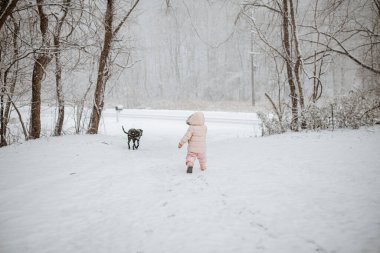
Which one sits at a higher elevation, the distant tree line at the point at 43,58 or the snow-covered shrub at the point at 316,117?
the distant tree line at the point at 43,58

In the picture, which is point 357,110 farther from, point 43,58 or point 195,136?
point 43,58

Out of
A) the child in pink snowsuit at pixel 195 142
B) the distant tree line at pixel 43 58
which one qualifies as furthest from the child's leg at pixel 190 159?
the distant tree line at pixel 43 58

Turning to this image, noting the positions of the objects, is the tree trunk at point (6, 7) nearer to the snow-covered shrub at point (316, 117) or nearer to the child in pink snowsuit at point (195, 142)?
the child in pink snowsuit at point (195, 142)

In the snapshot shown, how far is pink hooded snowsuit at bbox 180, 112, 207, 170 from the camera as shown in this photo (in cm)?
590

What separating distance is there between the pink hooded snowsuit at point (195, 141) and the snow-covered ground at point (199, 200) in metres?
0.34

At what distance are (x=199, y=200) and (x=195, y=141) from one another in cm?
196

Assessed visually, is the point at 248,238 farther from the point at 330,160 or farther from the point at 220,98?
the point at 220,98

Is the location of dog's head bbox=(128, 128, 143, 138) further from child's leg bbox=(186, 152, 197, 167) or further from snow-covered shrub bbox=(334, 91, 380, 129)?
snow-covered shrub bbox=(334, 91, 380, 129)

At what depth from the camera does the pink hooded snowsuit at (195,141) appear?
5.90 meters

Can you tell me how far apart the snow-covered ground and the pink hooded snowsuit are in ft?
1.10

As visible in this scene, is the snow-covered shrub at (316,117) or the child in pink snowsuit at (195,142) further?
the snow-covered shrub at (316,117)

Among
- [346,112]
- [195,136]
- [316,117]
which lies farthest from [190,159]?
[346,112]

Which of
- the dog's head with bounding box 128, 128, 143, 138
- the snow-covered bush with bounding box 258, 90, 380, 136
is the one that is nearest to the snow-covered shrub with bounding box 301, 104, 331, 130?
the snow-covered bush with bounding box 258, 90, 380, 136

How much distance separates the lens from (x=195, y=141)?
593 cm
